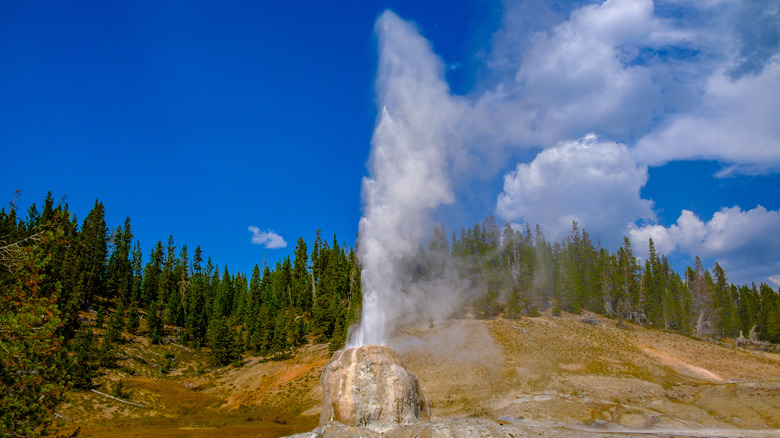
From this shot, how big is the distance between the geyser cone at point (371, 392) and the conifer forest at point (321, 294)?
34.1 m

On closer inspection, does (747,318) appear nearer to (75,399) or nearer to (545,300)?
(545,300)

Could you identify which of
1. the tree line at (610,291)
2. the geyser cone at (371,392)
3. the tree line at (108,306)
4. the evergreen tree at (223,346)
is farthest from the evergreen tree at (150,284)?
the geyser cone at (371,392)

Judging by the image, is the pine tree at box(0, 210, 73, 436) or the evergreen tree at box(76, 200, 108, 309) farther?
the evergreen tree at box(76, 200, 108, 309)

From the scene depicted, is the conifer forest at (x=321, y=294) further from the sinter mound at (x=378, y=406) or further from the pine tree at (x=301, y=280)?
the sinter mound at (x=378, y=406)

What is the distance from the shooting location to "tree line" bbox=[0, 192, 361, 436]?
10.5 m

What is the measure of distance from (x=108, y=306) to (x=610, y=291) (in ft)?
344

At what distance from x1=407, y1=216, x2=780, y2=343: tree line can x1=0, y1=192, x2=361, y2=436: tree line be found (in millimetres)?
25014

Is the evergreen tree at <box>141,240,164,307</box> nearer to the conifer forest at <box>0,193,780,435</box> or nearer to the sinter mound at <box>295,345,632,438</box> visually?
the conifer forest at <box>0,193,780,435</box>

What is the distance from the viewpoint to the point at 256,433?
3219 cm

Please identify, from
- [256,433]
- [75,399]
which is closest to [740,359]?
[256,433]

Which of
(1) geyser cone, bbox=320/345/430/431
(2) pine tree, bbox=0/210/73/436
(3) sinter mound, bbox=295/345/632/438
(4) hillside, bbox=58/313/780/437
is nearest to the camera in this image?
(2) pine tree, bbox=0/210/73/436

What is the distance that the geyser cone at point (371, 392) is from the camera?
21.0 metres

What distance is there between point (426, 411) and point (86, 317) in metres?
67.2

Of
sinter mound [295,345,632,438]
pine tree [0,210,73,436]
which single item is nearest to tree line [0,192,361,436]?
pine tree [0,210,73,436]
